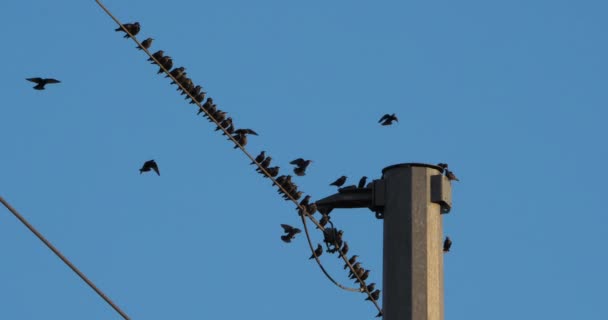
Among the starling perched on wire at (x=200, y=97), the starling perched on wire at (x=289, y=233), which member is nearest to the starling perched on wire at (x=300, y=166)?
the starling perched on wire at (x=289, y=233)

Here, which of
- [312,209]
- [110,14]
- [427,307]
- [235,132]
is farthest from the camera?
[235,132]

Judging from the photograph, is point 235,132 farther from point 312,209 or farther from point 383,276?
point 383,276

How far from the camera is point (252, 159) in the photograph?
941cm

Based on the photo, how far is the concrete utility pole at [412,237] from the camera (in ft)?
26.3

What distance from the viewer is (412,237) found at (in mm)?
8086

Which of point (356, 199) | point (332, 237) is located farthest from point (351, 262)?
point (356, 199)

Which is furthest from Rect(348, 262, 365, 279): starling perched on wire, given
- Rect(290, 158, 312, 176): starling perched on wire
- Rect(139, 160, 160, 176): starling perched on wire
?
Rect(139, 160, 160, 176): starling perched on wire

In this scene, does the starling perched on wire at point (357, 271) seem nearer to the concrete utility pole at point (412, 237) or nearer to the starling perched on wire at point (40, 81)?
the concrete utility pole at point (412, 237)

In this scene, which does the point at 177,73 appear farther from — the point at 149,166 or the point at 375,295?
the point at 149,166

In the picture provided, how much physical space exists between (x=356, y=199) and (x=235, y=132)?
196 cm

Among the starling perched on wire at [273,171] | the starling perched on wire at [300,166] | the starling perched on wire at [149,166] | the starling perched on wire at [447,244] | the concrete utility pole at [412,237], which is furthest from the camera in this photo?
the starling perched on wire at [149,166]

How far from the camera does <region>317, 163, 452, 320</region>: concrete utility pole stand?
802 cm

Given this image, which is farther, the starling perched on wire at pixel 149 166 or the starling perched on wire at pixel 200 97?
the starling perched on wire at pixel 149 166

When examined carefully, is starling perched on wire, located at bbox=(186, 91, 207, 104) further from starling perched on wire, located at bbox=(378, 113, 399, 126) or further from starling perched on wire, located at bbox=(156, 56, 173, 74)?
starling perched on wire, located at bbox=(378, 113, 399, 126)
